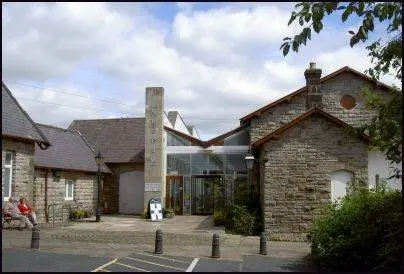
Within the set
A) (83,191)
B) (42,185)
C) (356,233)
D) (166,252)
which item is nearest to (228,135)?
(83,191)

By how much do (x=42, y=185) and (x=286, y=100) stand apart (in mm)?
12379

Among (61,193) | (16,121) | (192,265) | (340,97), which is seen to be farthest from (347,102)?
(192,265)

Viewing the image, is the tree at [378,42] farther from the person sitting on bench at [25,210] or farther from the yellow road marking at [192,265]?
the person sitting on bench at [25,210]

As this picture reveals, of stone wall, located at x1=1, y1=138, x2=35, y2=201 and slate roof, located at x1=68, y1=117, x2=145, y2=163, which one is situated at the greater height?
slate roof, located at x1=68, y1=117, x2=145, y2=163

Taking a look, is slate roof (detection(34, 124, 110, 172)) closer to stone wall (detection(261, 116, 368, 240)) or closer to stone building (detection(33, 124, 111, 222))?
stone building (detection(33, 124, 111, 222))

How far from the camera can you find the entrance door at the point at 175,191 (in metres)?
30.1

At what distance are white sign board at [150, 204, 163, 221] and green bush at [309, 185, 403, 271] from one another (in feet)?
43.7

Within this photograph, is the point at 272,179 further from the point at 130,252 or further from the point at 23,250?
the point at 23,250

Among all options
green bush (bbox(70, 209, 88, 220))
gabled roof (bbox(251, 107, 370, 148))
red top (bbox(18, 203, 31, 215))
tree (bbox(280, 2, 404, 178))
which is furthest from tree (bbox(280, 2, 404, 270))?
green bush (bbox(70, 209, 88, 220))

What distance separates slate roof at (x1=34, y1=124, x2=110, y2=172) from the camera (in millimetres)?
24859

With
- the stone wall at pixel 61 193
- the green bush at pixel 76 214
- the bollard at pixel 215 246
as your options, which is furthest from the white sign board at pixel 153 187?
the bollard at pixel 215 246

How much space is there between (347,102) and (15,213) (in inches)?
634

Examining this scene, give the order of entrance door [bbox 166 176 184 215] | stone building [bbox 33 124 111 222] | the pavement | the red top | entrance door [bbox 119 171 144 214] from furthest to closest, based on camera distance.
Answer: entrance door [bbox 119 171 144 214] < entrance door [bbox 166 176 184 215] < stone building [bbox 33 124 111 222] < the red top < the pavement

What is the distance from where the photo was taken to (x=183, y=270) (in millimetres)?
12055
